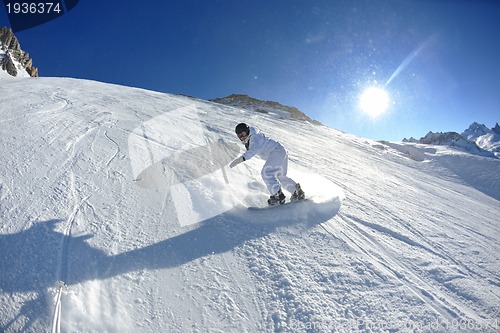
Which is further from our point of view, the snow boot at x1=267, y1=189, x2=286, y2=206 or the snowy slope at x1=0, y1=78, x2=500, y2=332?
the snow boot at x1=267, y1=189, x2=286, y2=206

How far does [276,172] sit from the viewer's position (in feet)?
15.3

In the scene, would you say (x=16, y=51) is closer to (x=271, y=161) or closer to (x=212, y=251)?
(x=271, y=161)

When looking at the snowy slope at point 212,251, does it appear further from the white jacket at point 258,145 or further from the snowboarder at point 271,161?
the white jacket at point 258,145

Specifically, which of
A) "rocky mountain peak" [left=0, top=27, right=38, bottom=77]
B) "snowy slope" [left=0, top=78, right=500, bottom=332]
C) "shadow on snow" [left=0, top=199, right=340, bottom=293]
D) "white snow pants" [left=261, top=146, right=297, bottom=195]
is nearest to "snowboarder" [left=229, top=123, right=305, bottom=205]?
"white snow pants" [left=261, top=146, right=297, bottom=195]

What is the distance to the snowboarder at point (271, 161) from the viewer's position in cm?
448

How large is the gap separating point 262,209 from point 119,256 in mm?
2111

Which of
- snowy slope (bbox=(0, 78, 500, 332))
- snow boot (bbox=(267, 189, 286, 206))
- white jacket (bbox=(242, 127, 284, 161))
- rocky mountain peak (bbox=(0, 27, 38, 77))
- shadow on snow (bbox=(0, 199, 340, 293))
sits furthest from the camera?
rocky mountain peak (bbox=(0, 27, 38, 77))

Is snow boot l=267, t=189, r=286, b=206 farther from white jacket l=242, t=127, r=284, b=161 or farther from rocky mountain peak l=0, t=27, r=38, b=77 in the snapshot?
rocky mountain peak l=0, t=27, r=38, b=77

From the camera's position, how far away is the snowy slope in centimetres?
235

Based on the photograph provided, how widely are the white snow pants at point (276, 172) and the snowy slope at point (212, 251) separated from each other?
401mm

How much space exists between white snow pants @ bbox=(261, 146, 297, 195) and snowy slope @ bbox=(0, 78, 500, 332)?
40 cm

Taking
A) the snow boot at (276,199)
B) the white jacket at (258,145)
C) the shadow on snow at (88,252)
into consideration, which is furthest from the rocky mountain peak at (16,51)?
the snow boot at (276,199)

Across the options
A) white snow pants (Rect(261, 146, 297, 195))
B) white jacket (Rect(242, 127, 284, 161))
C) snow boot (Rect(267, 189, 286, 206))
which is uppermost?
white jacket (Rect(242, 127, 284, 161))

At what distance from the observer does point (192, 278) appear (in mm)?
2746
